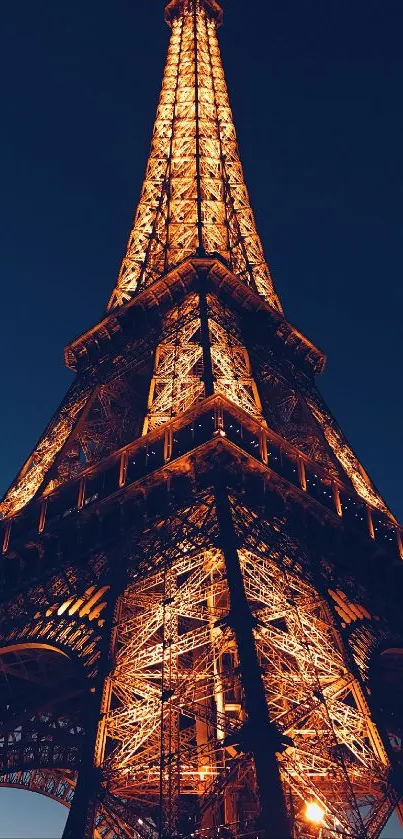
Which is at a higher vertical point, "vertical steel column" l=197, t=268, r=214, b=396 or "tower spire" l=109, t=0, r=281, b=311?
"tower spire" l=109, t=0, r=281, b=311

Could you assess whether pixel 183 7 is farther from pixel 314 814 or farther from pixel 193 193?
pixel 314 814

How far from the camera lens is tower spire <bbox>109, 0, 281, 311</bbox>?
1560 inches

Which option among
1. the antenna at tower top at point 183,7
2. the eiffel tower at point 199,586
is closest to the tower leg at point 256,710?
the eiffel tower at point 199,586

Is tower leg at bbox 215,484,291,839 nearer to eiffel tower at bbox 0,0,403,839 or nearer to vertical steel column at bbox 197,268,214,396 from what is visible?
eiffel tower at bbox 0,0,403,839

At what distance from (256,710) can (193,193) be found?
33.5m

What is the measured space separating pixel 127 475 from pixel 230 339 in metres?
9.30

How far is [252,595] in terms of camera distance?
17.1 meters

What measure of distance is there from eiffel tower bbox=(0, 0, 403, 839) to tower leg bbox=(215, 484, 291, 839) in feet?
0.11

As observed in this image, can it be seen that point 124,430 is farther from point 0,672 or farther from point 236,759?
point 236,759

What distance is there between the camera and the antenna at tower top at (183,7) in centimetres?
6312

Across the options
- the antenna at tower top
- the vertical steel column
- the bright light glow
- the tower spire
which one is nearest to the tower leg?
the bright light glow

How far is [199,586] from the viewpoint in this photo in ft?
60.8

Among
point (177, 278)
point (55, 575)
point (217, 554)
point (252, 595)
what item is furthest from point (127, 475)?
point (177, 278)

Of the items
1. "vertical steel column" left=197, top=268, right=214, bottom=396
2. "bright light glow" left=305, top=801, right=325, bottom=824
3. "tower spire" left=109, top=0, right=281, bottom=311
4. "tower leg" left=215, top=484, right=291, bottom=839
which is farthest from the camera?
"tower spire" left=109, top=0, right=281, bottom=311
